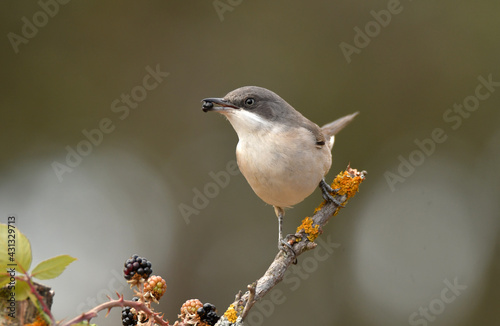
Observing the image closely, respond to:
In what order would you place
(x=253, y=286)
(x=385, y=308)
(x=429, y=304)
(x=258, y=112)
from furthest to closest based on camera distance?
(x=385, y=308) < (x=429, y=304) < (x=258, y=112) < (x=253, y=286)

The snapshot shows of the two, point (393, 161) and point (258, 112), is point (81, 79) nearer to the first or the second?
point (258, 112)

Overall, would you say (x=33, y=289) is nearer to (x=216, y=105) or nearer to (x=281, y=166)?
(x=281, y=166)

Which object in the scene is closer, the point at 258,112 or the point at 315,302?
the point at 258,112

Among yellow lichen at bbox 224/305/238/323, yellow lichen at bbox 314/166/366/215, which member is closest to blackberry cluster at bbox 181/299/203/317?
yellow lichen at bbox 224/305/238/323

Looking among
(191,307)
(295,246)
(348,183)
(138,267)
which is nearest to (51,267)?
(138,267)

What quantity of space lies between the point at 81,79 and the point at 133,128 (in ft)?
4.24

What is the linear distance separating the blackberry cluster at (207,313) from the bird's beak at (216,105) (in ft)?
8.01

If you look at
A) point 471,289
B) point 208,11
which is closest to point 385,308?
point 471,289

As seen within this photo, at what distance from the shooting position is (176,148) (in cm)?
880

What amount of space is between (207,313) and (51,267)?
712 millimetres

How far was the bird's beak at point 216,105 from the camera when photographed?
4175 mm

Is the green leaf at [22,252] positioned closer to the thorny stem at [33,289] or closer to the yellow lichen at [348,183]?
the thorny stem at [33,289]

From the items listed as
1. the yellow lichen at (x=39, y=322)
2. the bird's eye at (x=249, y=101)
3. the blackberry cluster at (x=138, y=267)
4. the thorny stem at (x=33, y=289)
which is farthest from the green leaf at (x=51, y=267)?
the bird's eye at (x=249, y=101)

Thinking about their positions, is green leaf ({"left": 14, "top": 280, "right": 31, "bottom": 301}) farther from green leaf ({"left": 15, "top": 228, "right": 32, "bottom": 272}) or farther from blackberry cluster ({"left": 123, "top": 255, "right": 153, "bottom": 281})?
blackberry cluster ({"left": 123, "top": 255, "right": 153, "bottom": 281})
